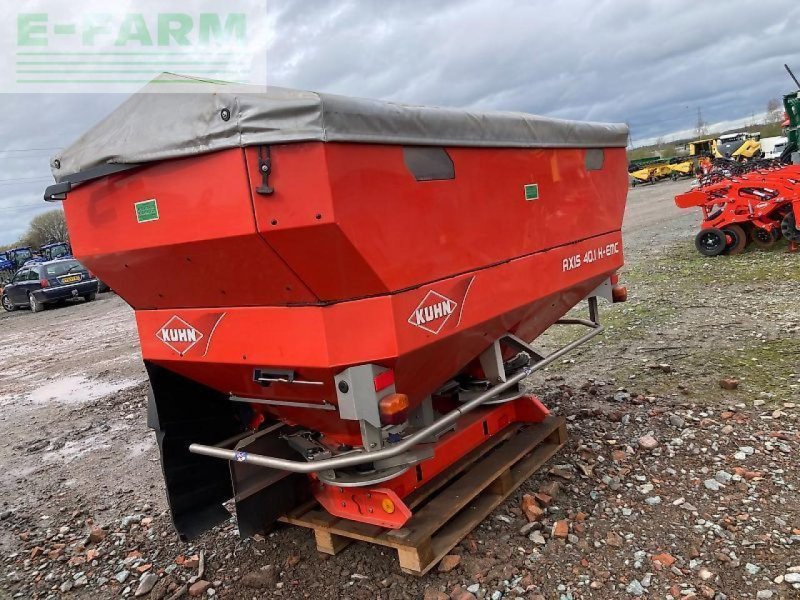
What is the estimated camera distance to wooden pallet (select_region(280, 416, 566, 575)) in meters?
2.99

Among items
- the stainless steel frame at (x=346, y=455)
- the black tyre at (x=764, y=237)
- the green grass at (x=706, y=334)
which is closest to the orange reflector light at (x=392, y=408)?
the stainless steel frame at (x=346, y=455)

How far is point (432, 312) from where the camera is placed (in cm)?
274

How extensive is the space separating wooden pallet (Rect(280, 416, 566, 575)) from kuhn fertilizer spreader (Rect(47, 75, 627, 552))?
8 cm

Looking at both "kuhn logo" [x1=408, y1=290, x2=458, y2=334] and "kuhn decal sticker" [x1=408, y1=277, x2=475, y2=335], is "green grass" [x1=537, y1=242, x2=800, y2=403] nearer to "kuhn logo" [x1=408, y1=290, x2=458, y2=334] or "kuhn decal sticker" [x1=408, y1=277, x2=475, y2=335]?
"kuhn decal sticker" [x1=408, y1=277, x2=475, y2=335]

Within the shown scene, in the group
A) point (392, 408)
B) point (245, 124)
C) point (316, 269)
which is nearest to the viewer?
point (245, 124)

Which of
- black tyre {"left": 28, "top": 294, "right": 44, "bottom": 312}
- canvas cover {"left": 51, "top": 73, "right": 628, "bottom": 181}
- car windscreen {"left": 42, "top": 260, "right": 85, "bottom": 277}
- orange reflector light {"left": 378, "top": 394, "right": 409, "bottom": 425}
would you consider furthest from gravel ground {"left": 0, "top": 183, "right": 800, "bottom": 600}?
black tyre {"left": 28, "top": 294, "right": 44, "bottom": 312}

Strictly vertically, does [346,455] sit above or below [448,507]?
above

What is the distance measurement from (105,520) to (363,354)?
274 centimetres

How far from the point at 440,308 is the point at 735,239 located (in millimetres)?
9295

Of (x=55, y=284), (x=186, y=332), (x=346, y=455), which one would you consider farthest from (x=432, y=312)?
(x=55, y=284)

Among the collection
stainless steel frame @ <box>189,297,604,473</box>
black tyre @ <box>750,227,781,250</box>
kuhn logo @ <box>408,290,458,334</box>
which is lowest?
black tyre @ <box>750,227,781,250</box>

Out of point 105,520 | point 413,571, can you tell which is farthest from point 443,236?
point 105,520

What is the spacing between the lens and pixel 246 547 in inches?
140

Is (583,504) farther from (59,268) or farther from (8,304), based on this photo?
(8,304)
